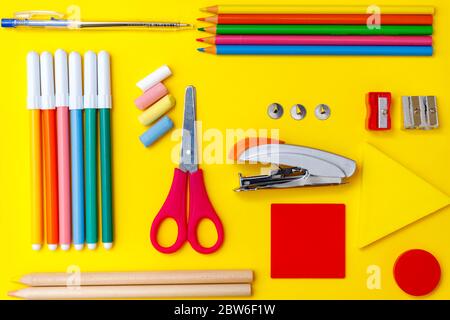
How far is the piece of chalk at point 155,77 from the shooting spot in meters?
1.02

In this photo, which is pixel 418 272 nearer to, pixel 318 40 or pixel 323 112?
pixel 323 112

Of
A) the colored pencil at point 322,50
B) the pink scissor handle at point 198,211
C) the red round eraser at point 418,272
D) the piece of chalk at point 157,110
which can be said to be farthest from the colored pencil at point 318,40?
the red round eraser at point 418,272

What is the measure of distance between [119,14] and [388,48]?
0.43m

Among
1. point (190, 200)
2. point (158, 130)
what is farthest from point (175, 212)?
point (158, 130)

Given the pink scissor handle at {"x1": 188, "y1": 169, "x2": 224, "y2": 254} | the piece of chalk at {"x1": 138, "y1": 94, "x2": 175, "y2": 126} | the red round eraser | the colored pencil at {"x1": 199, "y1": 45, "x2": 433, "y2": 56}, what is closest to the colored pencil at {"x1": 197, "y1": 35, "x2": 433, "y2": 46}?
the colored pencil at {"x1": 199, "y1": 45, "x2": 433, "y2": 56}

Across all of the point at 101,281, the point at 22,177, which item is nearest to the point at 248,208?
the point at 101,281

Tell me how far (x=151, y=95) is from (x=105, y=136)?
10 centimetres

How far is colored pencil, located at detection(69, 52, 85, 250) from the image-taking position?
102cm

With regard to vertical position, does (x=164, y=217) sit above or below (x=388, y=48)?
below

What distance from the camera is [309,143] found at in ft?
3.42

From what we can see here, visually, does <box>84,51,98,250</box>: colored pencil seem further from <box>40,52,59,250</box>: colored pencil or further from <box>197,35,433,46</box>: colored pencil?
<box>197,35,433,46</box>: colored pencil

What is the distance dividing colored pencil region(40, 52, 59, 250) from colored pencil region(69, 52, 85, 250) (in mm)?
28
